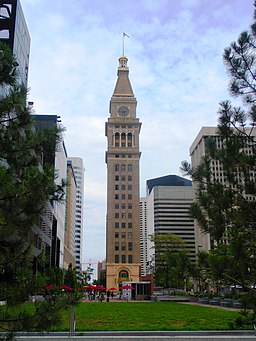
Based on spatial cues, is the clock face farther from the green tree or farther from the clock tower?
the green tree

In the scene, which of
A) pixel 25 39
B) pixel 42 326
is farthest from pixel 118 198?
pixel 42 326

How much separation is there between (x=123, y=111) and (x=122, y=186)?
19.2 metres

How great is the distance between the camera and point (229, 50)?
27.6 ft

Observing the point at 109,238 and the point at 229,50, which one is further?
the point at 109,238

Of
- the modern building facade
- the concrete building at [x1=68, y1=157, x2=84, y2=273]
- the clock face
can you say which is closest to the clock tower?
the clock face

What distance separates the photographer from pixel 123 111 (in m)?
99.1

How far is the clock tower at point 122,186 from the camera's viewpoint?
87.4m

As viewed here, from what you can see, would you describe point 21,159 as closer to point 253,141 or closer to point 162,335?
point 253,141

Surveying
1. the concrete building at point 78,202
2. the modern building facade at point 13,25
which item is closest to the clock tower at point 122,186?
the modern building facade at point 13,25

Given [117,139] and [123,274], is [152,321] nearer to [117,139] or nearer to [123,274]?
[123,274]

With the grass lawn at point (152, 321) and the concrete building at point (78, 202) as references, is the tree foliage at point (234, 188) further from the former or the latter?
the concrete building at point (78, 202)

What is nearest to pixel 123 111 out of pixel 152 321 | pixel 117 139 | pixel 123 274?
pixel 117 139

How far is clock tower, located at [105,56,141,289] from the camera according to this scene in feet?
287

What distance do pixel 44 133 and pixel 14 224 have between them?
1.81 m
